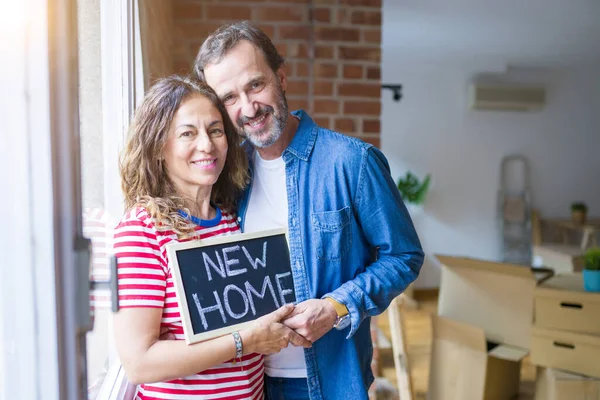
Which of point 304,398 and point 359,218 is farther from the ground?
point 359,218

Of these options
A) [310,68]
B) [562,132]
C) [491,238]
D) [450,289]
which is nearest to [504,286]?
[450,289]

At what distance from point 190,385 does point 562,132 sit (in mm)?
6029

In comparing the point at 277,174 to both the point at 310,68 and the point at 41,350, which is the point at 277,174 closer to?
the point at 41,350

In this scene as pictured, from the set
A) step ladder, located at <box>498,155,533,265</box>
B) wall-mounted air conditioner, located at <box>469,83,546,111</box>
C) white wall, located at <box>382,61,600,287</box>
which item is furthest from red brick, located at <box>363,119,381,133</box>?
step ladder, located at <box>498,155,533,265</box>

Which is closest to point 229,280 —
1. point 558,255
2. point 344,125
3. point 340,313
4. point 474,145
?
point 340,313

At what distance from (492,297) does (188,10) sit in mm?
1959

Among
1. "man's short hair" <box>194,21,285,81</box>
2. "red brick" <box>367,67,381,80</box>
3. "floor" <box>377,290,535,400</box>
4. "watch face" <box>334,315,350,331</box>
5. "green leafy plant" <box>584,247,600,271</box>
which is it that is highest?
"red brick" <box>367,67,381,80</box>

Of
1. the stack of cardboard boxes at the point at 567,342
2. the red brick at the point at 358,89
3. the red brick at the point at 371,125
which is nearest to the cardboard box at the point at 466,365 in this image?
the stack of cardboard boxes at the point at 567,342

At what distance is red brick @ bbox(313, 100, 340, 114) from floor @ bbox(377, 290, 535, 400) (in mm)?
1206

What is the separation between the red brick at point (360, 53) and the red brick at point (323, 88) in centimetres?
13

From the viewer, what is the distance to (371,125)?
87.2 inches

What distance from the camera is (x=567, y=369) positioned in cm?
230

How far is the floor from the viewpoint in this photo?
3.15 m

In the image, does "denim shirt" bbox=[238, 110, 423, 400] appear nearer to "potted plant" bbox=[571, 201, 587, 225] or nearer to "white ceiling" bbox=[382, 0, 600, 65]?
"white ceiling" bbox=[382, 0, 600, 65]
